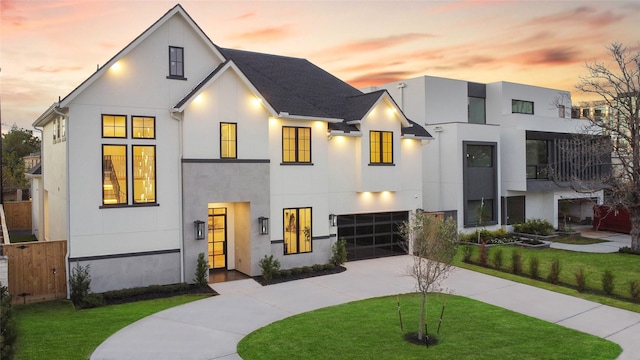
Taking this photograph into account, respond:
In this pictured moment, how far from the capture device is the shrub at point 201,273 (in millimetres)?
16594

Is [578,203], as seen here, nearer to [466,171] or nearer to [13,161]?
[466,171]

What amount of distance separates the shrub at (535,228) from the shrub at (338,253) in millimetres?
13949

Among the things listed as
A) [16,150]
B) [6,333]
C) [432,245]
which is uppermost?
[16,150]

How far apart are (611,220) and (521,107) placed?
986 cm

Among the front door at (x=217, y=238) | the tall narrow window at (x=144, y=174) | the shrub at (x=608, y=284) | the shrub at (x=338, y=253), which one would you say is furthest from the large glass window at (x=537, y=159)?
the tall narrow window at (x=144, y=174)

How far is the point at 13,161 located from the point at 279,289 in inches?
1587

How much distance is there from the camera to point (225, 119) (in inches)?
693

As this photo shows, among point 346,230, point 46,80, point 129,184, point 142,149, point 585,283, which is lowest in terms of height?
point 585,283

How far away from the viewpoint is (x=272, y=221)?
18.8m

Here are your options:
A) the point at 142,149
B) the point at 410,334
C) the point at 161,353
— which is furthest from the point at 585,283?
the point at 142,149

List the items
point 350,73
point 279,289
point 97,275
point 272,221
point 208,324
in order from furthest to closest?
point 350,73 < point 272,221 < point 279,289 < point 97,275 < point 208,324

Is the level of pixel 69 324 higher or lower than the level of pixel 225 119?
lower

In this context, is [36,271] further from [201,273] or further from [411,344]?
[411,344]

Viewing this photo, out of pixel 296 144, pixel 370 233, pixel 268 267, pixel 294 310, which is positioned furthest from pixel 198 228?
pixel 370 233
